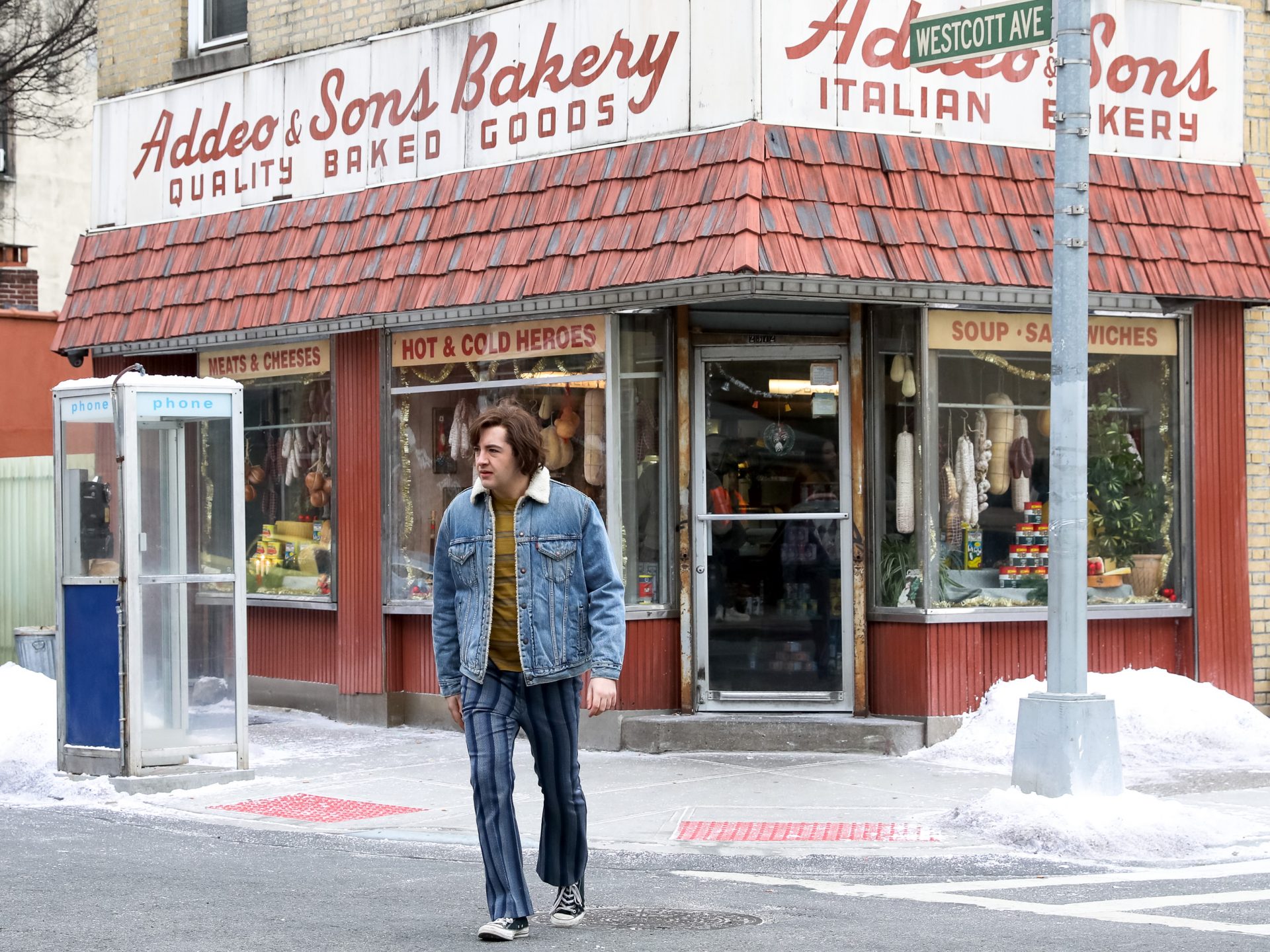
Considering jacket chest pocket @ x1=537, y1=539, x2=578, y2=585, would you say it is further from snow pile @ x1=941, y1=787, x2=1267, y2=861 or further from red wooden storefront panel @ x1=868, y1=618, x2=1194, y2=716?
red wooden storefront panel @ x1=868, y1=618, x2=1194, y2=716

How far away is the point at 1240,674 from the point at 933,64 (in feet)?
16.5

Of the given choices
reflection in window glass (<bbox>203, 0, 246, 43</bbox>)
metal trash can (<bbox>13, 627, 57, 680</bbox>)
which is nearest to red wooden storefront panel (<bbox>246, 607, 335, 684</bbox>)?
metal trash can (<bbox>13, 627, 57, 680</bbox>)

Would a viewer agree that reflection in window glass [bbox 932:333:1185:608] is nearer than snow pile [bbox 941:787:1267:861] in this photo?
No

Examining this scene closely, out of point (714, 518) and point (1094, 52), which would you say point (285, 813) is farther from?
point (1094, 52)

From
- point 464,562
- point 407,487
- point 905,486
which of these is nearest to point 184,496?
point 407,487

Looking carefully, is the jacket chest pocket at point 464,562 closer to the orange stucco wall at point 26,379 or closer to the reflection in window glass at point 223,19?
the reflection in window glass at point 223,19

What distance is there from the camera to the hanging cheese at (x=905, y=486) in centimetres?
1167

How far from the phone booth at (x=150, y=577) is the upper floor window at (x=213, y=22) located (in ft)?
16.0

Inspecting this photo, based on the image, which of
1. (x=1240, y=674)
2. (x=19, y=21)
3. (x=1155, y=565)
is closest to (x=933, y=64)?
(x=1155, y=565)

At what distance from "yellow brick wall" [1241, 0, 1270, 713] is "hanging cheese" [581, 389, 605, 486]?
14.8ft

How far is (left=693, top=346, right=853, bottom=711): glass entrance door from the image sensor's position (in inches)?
468

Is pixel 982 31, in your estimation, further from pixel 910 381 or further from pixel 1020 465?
pixel 1020 465

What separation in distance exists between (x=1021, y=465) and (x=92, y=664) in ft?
19.7

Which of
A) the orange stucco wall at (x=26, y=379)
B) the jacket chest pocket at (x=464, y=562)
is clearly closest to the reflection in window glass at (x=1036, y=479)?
the jacket chest pocket at (x=464, y=562)
